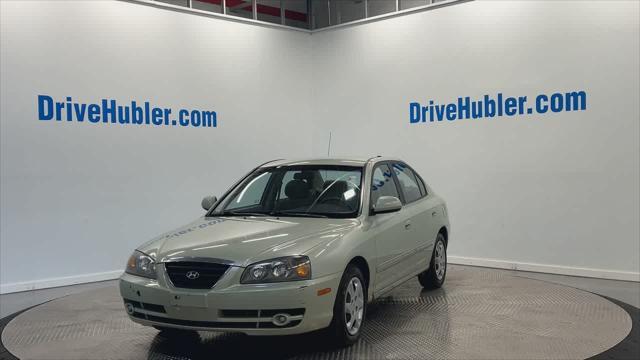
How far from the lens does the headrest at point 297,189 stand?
5262mm

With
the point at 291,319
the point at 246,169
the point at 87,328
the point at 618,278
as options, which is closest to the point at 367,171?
the point at 291,319

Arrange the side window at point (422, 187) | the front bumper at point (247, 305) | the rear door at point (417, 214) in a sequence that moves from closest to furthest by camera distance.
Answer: the front bumper at point (247, 305) → the rear door at point (417, 214) → the side window at point (422, 187)

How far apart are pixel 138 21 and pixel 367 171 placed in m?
4.18

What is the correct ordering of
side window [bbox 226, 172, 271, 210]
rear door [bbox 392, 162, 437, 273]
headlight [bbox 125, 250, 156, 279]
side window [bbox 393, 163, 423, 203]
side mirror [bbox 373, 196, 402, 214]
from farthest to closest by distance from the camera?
side window [bbox 393, 163, 423, 203]
rear door [bbox 392, 162, 437, 273]
side window [bbox 226, 172, 271, 210]
side mirror [bbox 373, 196, 402, 214]
headlight [bbox 125, 250, 156, 279]

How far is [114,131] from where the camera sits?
775 centimetres

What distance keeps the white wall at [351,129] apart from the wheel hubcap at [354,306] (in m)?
3.81

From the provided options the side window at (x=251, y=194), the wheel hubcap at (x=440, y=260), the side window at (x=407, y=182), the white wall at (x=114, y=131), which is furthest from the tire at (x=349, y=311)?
the white wall at (x=114, y=131)

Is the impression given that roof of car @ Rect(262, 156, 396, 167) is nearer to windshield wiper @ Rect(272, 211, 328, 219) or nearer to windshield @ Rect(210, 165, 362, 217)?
windshield @ Rect(210, 165, 362, 217)

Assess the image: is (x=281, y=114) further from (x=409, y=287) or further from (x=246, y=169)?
(x=409, y=287)

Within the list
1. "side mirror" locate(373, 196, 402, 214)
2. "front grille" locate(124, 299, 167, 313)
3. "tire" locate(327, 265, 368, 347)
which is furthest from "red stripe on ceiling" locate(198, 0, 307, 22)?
"tire" locate(327, 265, 368, 347)

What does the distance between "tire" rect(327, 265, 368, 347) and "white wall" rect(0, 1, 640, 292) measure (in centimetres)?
380

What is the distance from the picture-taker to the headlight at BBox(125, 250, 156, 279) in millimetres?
4414

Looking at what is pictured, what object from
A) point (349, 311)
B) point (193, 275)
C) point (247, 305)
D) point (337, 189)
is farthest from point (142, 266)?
point (337, 189)

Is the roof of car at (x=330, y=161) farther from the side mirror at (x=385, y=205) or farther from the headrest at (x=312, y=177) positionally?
the side mirror at (x=385, y=205)
